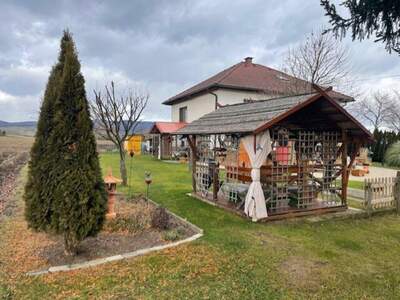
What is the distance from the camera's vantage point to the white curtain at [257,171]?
7.39m

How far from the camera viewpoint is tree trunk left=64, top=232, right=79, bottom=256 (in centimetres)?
491

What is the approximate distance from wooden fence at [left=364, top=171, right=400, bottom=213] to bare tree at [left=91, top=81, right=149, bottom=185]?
8022mm

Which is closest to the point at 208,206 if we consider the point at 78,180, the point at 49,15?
the point at 78,180

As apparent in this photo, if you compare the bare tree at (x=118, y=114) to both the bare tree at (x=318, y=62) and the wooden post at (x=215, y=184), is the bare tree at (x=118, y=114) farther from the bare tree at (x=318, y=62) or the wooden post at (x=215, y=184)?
the bare tree at (x=318, y=62)

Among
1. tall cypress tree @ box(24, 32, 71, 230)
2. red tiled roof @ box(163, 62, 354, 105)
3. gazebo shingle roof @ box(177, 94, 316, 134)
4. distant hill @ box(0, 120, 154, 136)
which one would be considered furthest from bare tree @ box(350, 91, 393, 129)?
tall cypress tree @ box(24, 32, 71, 230)

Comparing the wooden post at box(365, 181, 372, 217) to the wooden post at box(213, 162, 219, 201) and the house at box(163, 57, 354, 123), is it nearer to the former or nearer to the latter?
the wooden post at box(213, 162, 219, 201)

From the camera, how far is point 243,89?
71.0 ft

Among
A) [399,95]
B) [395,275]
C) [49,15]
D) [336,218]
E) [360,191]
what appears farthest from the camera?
[399,95]

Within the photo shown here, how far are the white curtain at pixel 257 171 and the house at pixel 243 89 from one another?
13253mm

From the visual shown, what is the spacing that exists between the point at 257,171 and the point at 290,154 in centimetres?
290

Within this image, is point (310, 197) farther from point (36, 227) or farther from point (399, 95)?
point (399, 95)

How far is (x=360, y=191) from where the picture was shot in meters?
11.4

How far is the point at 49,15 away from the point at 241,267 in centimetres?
947

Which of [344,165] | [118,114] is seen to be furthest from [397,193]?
[118,114]
